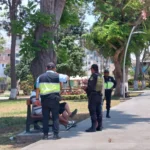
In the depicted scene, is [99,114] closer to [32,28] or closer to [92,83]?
[92,83]

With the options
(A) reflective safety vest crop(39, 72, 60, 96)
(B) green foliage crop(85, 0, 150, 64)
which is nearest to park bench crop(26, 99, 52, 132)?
(A) reflective safety vest crop(39, 72, 60, 96)

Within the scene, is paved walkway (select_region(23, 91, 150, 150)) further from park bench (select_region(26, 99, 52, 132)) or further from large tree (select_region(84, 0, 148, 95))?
large tree (select_region(84, 0, 148, 95))

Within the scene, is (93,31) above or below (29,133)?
above

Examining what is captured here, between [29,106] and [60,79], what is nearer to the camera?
[60,79]

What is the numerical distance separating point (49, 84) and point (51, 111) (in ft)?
2.16

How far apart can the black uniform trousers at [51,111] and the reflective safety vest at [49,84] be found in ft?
0.57

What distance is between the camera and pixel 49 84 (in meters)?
10.7

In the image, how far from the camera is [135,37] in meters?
37.8

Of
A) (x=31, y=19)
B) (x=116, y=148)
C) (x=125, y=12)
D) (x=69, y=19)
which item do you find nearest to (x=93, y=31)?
(x=125, y=12)

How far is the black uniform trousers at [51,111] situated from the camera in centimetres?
1068

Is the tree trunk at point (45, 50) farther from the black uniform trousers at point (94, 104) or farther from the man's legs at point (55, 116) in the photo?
the man's legs at point (55, 116)

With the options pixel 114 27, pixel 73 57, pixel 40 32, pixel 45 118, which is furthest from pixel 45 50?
pixel 73 57

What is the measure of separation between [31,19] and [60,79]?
Result: 396cm

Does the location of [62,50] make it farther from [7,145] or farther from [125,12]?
[125,12]
